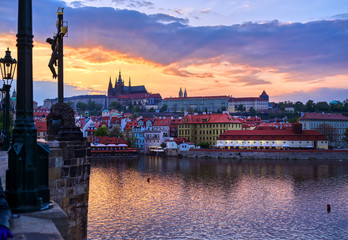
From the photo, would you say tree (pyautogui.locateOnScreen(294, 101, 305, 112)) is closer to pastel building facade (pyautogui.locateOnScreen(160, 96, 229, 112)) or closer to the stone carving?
pastel building facade (pyautogui.locateOnScreen(160, 96, 229, 112))

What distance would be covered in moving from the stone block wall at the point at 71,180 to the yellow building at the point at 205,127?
259 ft

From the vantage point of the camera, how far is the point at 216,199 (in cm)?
3091

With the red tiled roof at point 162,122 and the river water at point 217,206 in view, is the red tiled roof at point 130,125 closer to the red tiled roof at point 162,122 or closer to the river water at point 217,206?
the red tiled roof at point 162,122

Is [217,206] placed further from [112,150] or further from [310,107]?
[310,107]

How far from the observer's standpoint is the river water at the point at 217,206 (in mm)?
21766

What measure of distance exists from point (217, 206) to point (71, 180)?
20.3 metres

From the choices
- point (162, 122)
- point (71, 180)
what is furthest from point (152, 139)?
point (71, 180)

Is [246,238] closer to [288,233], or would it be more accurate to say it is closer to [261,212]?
[288,233]

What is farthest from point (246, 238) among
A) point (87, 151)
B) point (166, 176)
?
point (166, 176)

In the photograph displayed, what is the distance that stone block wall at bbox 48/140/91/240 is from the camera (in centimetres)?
905

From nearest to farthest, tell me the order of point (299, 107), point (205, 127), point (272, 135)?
point (272, 135), point (205, 127), point (299, 107)

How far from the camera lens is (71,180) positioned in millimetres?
9539

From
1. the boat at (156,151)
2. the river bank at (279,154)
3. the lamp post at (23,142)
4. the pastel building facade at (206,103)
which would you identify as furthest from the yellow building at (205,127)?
the pastel building facade at (206,103)

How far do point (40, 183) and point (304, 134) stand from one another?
76.1 metres
